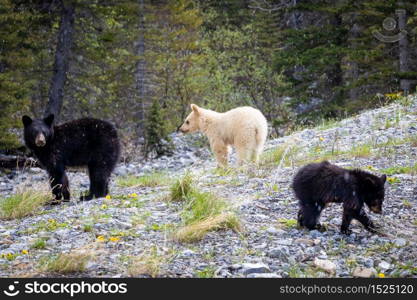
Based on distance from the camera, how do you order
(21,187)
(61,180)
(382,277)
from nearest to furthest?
(382,277), (21,187), (61,180)

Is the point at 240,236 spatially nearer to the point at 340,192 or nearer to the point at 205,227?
the point at 205,227

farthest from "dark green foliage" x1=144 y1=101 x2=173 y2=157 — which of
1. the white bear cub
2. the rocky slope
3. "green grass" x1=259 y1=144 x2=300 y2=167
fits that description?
the rocky slope

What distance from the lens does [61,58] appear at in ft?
52.0

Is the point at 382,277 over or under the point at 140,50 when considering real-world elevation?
under

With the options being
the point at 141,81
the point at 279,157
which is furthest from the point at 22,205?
the point at 141,81

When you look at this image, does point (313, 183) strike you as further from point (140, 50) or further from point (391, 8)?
point (140, 50)

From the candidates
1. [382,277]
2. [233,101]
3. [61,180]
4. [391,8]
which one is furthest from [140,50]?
[382,277]

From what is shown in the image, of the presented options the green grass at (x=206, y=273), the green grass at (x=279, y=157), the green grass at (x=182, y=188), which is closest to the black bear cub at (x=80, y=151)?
the green grass at (x=182, y=188)

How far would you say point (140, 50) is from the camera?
802 inches

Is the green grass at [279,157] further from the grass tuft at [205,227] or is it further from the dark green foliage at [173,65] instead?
the dark green foliage at [173,65]

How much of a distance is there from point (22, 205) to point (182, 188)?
214 cm

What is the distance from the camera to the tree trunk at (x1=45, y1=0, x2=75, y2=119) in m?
15.8

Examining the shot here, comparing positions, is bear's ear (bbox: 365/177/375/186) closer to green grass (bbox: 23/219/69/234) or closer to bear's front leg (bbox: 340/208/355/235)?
bear's front leg (bbox: 340/208/355/235)

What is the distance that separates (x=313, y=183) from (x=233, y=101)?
632 inches
